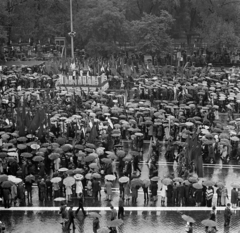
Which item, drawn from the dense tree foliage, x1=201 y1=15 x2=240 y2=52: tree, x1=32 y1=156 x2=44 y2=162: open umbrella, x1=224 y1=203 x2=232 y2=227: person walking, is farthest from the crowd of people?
x1=201 y1=15 x2=240 y2=52: tree

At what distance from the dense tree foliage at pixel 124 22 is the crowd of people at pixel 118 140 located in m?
13.3

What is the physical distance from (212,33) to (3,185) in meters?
35.9

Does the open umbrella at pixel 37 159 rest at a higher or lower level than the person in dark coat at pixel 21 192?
higher

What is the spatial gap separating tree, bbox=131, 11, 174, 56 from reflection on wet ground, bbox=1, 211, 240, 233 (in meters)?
31.0

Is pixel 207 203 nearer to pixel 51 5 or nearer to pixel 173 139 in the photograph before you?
pixel 173 139

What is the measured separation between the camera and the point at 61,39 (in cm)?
5966

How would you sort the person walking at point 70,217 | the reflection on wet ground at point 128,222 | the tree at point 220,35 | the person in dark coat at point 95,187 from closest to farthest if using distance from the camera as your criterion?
the person walking at point 70,217 → the reflection on wet ground at point 128,222 → the person in dark coat at point 95,187 → the tree at point 220,35

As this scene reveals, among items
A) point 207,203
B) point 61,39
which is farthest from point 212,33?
point 207,203

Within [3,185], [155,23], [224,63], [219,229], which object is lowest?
[219,229]

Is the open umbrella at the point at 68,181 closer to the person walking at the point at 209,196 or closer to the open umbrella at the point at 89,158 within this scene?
A: the open umbrella at the point at 89,158

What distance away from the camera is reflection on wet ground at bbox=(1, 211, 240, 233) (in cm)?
1994

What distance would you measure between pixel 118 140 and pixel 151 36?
24796 mm

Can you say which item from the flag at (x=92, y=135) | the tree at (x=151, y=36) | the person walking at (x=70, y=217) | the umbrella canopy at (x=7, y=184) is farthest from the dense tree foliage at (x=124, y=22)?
the person walking at (x=70, y=217)

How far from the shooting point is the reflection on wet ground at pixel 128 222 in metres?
19.9
